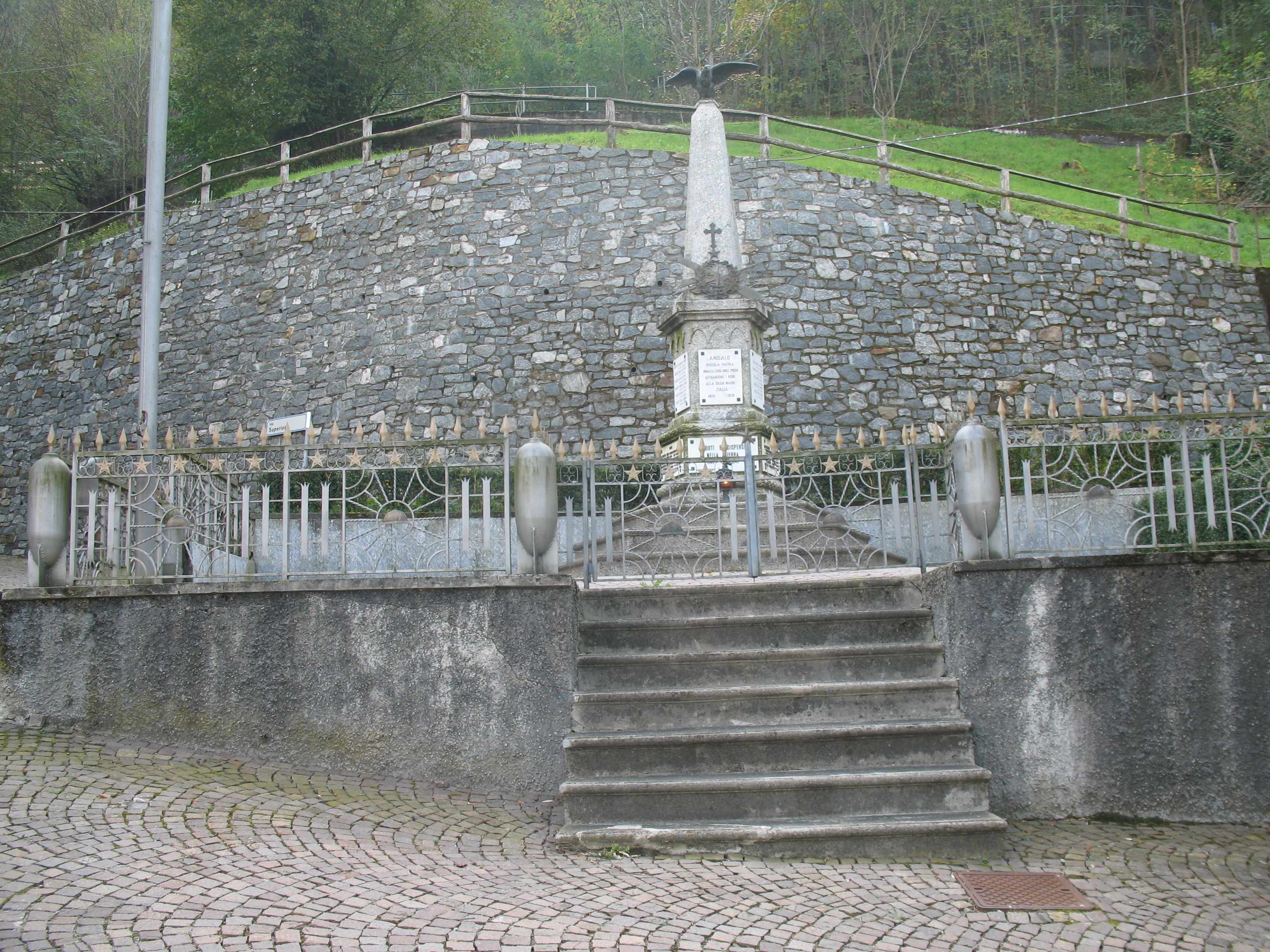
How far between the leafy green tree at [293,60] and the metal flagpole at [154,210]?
545 inches

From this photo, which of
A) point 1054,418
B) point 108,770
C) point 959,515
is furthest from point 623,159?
point 108,770

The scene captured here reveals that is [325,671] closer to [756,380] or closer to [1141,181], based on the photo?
[756,380]

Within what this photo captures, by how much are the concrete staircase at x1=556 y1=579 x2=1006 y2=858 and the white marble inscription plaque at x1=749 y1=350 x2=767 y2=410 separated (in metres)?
4.56

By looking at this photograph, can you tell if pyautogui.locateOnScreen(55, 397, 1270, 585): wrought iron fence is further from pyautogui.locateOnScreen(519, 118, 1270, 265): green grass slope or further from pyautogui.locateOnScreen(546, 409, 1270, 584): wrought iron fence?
pyautogui.locateOnScreen(519, 118, 1270, 265): green grass slope

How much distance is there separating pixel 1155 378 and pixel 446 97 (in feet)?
45.0

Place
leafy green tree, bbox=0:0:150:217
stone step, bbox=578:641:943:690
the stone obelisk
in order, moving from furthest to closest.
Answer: leafy green tree, bbox=0:0:150:217, the stone obelisk, stone step, bbox=578:641:943:690

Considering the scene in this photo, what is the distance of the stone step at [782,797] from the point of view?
4.74m

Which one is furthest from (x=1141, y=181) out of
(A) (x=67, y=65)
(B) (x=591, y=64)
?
(A) (x=67, y=65)

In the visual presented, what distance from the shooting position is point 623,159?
1697 centimetres

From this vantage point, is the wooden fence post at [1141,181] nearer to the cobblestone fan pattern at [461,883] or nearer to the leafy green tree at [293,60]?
the leafy green tree at [293,60]

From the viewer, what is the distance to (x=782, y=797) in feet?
15.6

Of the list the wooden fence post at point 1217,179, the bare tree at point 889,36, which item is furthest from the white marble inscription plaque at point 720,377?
the bare tree at point 889,36

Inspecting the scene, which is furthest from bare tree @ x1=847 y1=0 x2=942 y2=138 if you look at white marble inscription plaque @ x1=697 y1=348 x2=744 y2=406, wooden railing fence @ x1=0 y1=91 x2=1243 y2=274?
white marble inscription plaque @ x1=697 y1=348 x2=744 y2=406

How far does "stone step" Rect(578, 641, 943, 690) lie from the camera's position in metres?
5.48
